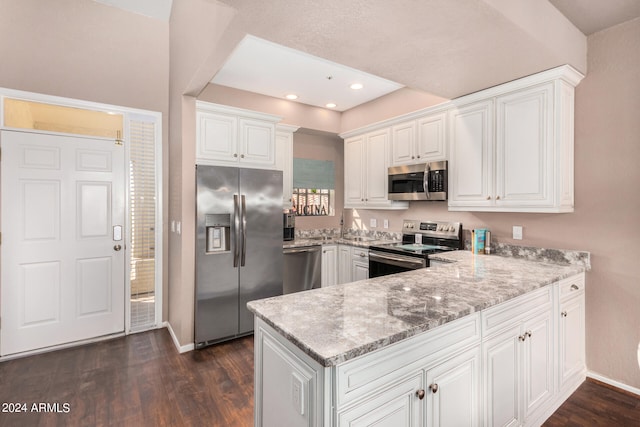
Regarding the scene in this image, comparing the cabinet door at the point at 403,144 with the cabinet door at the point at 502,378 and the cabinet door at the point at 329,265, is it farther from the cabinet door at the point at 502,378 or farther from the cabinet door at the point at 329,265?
the cabinet door at the point at 502,378

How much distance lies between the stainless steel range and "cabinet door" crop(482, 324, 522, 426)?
128 cm

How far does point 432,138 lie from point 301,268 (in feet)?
7.04

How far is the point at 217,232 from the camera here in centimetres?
320

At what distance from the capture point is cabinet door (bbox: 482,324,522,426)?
157cm

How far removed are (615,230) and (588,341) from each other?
2.99ft

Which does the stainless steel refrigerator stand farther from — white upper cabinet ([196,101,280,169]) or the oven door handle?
the oven door handle

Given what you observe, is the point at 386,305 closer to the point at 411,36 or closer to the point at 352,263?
the point at 411,36

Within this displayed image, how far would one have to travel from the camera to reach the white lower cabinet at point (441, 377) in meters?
1.08

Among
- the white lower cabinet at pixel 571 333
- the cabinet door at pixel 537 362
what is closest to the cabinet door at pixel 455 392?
the cabinet door at pixel 537 362

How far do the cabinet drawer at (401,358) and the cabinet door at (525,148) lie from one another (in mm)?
1474

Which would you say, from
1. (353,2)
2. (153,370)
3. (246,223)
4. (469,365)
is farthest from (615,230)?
(153,370)

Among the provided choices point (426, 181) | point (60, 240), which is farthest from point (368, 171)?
point (60, 240)

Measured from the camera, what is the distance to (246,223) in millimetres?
3283

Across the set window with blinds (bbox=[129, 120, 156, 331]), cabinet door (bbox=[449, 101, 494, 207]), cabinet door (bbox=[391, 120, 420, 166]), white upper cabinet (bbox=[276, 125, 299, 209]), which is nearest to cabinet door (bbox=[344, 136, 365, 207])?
cabinet door (bbox=[391, 120, 420, 166])
